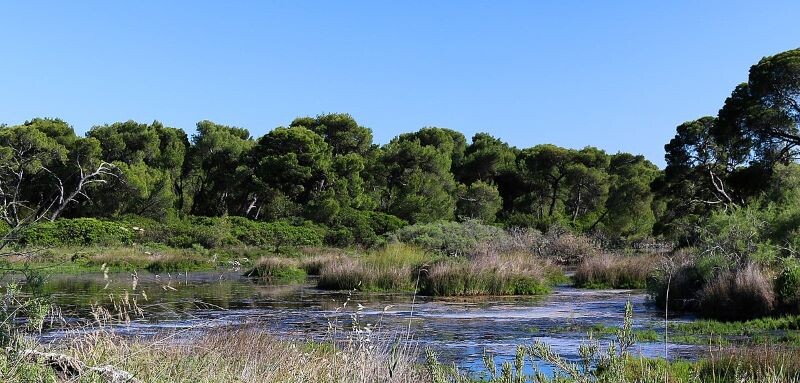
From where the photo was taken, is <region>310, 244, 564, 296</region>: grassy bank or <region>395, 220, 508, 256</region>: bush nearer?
<region>310, 244, 564, 296</region>: grassy bank

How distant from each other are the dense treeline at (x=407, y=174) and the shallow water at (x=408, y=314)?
56.8 feet

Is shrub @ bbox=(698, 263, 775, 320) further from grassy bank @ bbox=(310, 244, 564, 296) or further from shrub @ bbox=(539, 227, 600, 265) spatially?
shrub @ bbox=(539, 227, 600, 265)

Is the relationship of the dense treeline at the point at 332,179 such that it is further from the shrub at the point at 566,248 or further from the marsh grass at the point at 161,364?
the marsh grass at the point at 161,364

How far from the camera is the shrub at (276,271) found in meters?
35.3

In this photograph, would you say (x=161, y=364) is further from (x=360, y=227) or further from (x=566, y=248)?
(x=360, y=227)

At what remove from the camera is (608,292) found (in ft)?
91.0

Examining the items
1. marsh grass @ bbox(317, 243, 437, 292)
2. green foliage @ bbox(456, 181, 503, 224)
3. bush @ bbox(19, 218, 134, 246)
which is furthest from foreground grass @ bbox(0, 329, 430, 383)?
green foliage @ bbox(456, 181, 503, 224)

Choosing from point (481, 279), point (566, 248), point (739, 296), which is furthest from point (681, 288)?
point (566, 248)

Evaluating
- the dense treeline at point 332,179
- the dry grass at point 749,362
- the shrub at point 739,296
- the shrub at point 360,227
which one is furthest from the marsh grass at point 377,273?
the dense treeline at point 332,179

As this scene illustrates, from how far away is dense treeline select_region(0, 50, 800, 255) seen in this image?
139 feet

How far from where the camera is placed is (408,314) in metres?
19.9

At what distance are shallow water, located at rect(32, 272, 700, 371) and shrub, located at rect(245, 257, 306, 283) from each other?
177 inches

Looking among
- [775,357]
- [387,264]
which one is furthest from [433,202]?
[775,357]

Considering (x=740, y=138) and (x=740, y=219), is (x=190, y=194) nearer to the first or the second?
(x=740, y=138)
